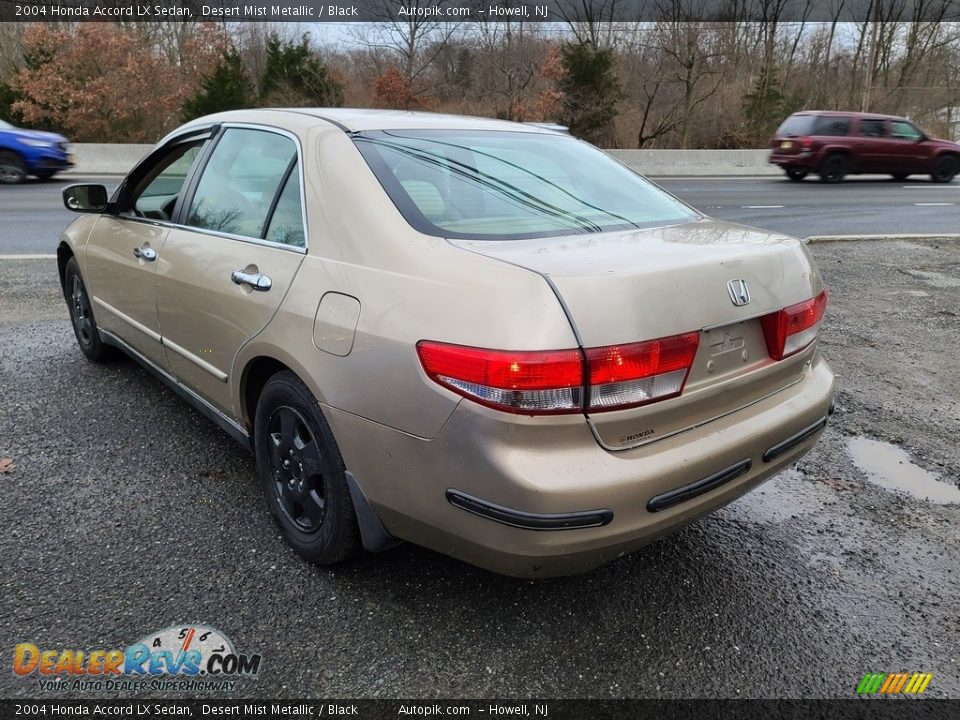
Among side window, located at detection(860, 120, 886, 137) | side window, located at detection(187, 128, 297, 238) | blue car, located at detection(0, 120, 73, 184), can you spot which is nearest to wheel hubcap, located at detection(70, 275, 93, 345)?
side window, located at detection(187, 128, 297, 238)

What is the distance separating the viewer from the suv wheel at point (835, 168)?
19.0m

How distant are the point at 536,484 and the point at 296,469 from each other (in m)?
1.15

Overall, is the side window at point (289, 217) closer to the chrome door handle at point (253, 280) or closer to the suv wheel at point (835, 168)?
the chrome door handle at point (253, 280)

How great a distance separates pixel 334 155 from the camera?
8.56 ft

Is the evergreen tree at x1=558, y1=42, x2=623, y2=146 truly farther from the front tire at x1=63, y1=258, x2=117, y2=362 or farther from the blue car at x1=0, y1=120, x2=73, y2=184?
the front tire at x1=63, y1=258, x2=117, y2=362

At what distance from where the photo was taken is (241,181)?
3.09m

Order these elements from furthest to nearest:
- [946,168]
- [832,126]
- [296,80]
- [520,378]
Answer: [296,80] → [946,168] → [832,126] → [520,378]

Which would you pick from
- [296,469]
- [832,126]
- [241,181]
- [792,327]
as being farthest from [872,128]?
[296,469]

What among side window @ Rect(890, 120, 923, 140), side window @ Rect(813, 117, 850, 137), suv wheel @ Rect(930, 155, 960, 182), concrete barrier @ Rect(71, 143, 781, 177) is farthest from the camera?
concrete barrier @ Rect(71, 143, 781, 177)

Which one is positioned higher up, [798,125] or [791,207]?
[798,125]

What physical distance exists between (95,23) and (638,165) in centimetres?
1923

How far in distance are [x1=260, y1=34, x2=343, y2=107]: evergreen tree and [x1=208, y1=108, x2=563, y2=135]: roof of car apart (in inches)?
1016

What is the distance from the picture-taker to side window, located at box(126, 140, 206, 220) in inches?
139

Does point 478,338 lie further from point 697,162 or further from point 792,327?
point 697,162
